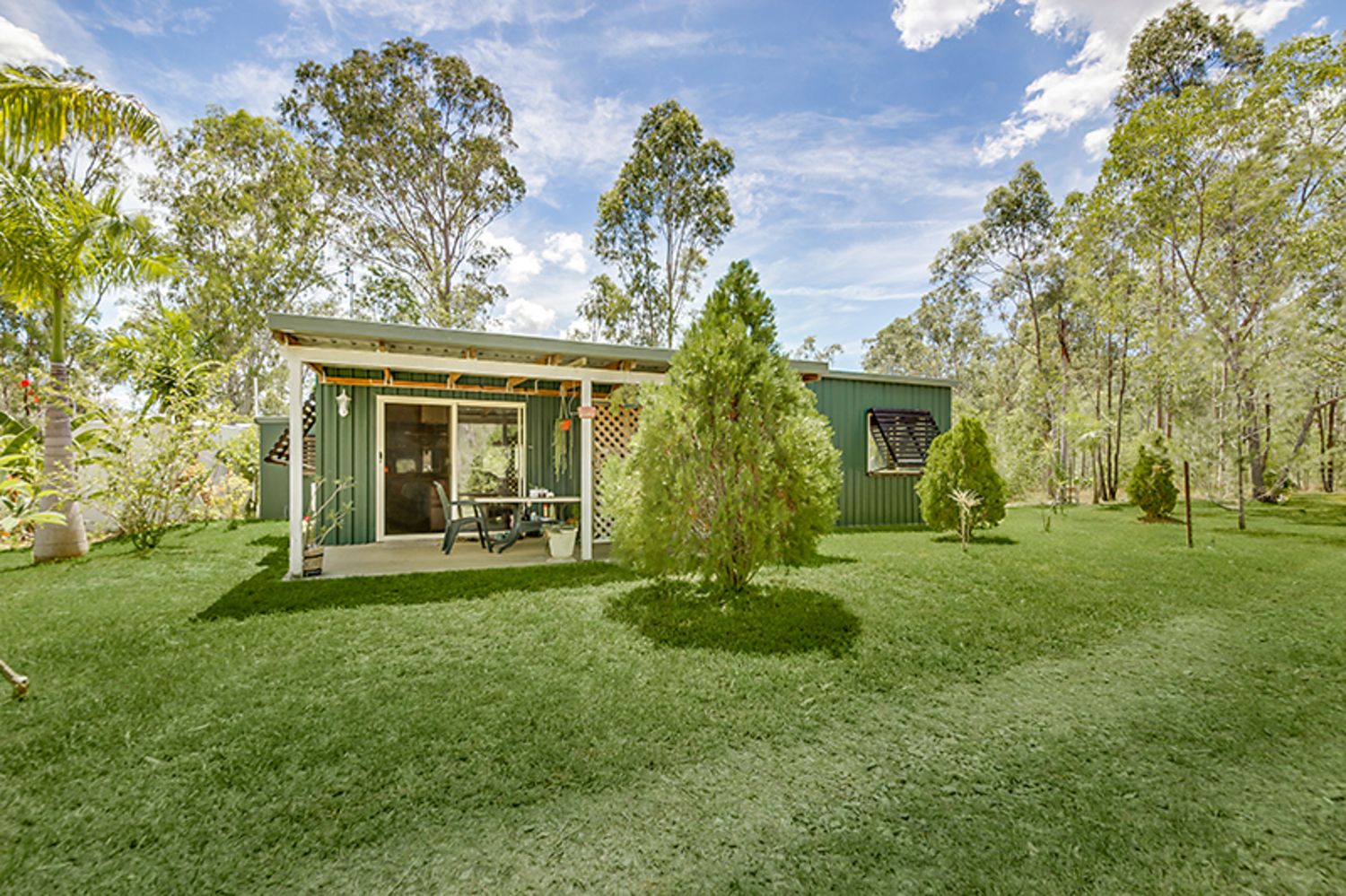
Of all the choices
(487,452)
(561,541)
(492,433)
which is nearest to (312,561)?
(561,541)

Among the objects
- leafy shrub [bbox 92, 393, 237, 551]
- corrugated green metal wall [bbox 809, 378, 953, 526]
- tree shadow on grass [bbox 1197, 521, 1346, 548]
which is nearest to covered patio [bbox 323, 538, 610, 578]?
leafy shrub [bbox 92, 393, 237, 551]

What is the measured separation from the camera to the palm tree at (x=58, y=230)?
504cm

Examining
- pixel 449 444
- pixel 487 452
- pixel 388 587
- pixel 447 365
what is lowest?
pixel 388 587

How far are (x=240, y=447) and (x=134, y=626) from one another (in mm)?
5117

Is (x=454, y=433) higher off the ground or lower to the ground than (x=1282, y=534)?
higher

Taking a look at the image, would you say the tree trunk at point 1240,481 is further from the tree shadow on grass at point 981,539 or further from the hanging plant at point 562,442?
the hanging plant at point 562,442

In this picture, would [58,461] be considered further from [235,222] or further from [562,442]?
[235,222]

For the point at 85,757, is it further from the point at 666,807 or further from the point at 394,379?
the point at 394,379

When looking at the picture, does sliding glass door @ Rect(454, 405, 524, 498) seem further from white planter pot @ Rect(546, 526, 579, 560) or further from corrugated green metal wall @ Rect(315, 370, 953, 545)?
white planter pot @ Rect(546, 526, 579, 560)

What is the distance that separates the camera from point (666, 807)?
198 centimetres

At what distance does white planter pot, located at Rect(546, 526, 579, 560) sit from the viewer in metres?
6.51

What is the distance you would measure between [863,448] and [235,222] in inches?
673

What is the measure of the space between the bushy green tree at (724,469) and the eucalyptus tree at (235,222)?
14.5 meters

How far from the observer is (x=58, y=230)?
236 inches
